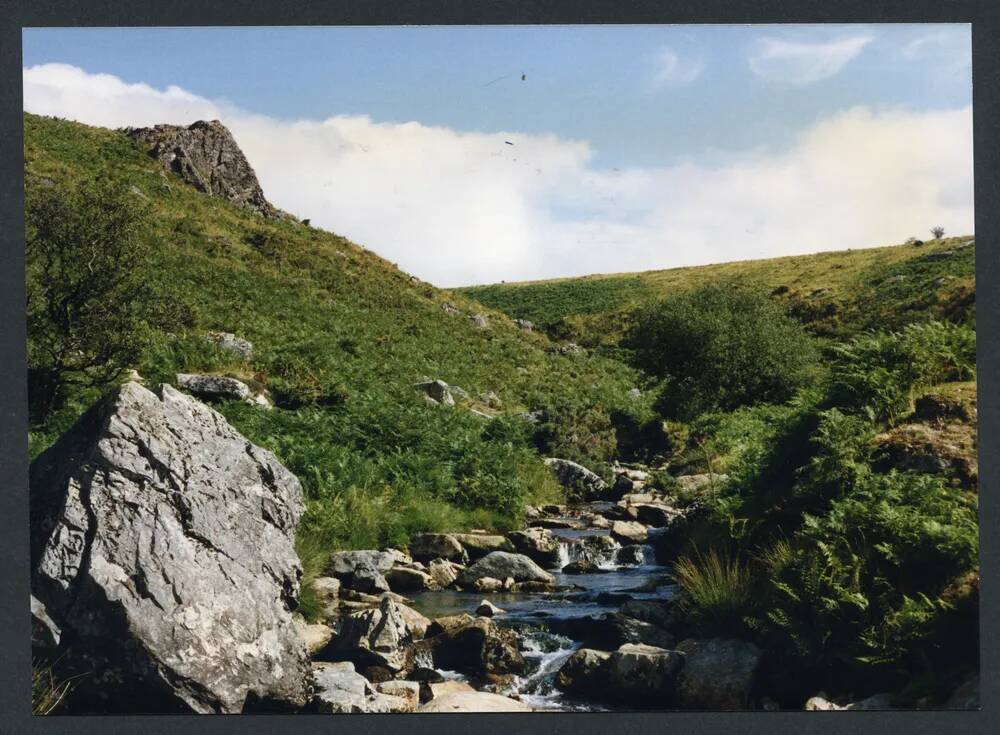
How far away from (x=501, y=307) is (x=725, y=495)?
39.7m

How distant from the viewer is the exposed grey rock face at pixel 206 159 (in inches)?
1468

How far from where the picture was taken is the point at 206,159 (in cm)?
3803

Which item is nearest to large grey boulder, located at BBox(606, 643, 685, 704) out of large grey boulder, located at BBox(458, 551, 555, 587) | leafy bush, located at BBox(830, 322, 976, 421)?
leafy bush, located at BBox(830, 322, 976, 421)

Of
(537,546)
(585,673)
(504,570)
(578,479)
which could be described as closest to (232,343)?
(578,479)

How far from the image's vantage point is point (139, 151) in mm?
37531

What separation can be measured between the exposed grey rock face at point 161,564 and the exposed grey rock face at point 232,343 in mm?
11289

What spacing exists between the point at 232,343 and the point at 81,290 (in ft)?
17.8

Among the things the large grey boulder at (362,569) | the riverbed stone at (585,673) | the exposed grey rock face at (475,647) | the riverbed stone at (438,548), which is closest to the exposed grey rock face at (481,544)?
the riverbed stone at (438,548)

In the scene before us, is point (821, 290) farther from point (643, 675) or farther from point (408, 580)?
point (643, 675)

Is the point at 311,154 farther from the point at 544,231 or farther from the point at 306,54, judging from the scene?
the point at 544,231

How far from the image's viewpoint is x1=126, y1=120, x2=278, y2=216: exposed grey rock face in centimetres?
3728

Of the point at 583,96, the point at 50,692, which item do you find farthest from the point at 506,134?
the point at 50,692

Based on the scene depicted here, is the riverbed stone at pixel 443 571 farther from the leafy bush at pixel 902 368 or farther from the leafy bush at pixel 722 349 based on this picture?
the leafy bush at pixel 722 349

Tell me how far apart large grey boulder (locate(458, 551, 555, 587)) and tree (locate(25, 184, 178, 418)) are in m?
6.44
